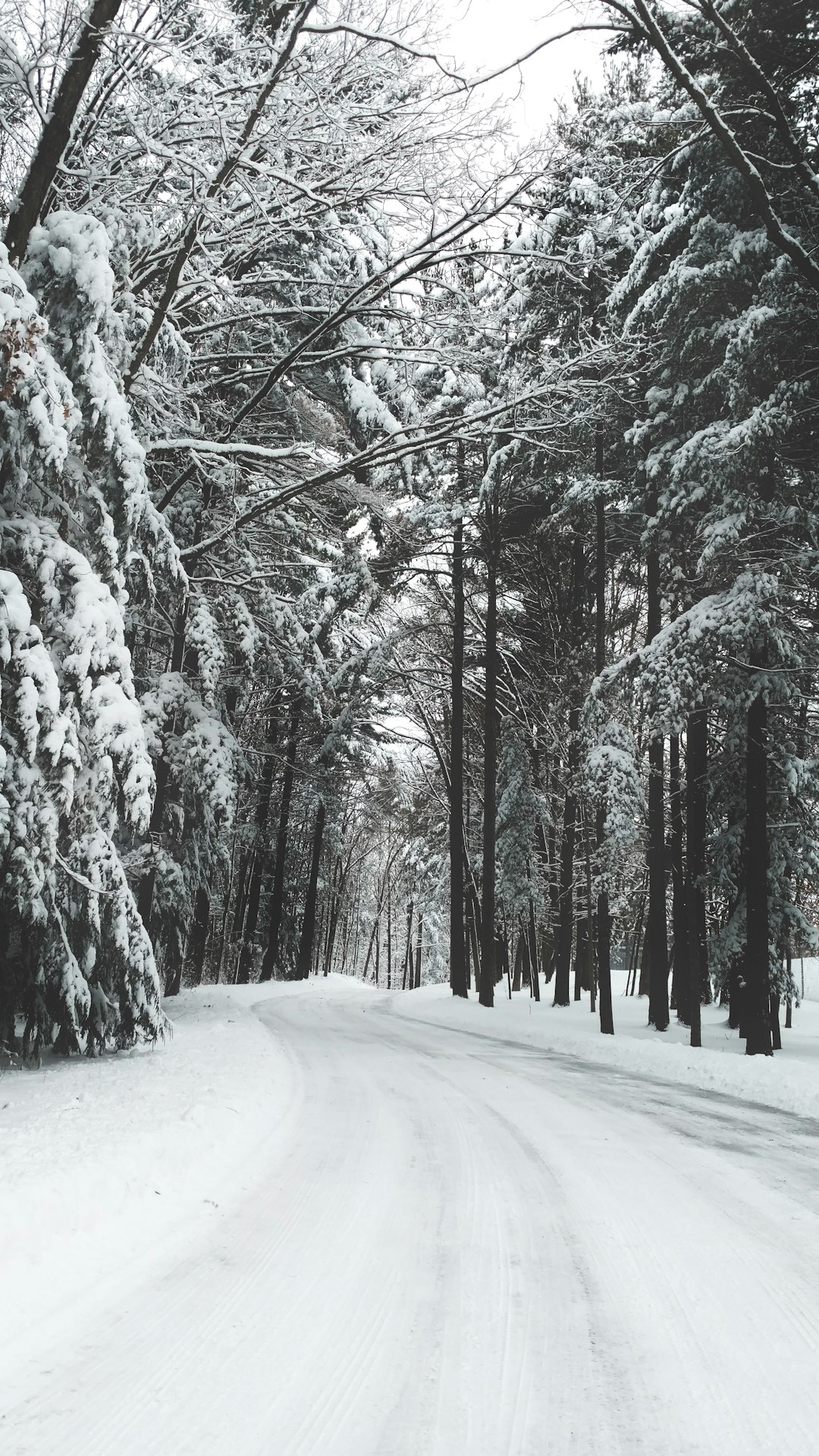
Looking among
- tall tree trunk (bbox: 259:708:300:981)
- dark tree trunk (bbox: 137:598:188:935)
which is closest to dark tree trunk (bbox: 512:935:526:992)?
tall tree trunk (bbox: 259:708:300:981)

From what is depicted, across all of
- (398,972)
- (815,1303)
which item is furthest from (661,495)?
(398,972)

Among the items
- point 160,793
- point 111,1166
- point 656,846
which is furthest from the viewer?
point 656,846

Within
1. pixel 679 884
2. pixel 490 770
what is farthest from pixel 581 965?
pixel 679 884

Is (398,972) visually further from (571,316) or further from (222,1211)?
(222,1211)

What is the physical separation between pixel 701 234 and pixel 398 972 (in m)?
65.3

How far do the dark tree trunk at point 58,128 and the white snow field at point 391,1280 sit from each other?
6094 millimetres

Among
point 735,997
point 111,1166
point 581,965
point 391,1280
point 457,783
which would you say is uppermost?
point 457,783

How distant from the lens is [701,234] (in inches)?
479

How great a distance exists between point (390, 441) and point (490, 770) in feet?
34.3

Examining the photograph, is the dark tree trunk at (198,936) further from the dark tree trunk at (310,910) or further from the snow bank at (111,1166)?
the snow bank at (111,1166)

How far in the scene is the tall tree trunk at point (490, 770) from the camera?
18.0 metres

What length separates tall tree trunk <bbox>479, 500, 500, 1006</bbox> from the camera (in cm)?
1795

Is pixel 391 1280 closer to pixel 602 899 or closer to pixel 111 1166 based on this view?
pixel 111 1166

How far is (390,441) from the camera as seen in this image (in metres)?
8.67
